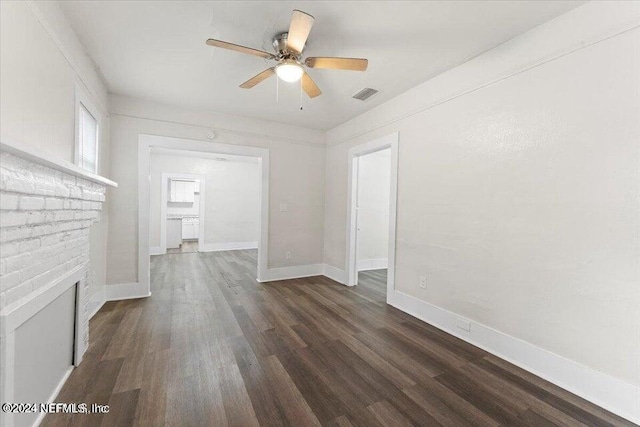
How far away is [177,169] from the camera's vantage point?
23.0 feet

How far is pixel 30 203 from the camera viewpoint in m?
1.28

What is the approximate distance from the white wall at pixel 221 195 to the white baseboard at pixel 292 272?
9.38 ft

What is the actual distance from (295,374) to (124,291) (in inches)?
111

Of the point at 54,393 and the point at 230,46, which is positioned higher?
the point at 230,46

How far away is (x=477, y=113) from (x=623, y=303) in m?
1.72

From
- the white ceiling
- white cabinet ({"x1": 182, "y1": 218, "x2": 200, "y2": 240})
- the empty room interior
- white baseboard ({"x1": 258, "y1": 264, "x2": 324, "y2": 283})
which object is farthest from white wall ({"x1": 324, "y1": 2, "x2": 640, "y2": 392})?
white cabinet ({"x1": 182, "y1": 218, "x2": 200, "y2": 240})

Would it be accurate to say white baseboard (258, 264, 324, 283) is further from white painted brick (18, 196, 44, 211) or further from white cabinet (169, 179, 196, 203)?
white cabinet (169, 179, 196, 203)

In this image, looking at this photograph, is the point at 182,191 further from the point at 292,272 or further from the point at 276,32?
the point at 276,32

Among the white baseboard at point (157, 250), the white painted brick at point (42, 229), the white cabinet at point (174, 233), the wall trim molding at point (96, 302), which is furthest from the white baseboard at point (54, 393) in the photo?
the white cabinet at point (174, 233)

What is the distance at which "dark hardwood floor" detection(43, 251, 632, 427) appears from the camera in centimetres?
153

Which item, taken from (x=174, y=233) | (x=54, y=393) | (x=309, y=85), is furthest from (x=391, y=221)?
(x=174, y=233)

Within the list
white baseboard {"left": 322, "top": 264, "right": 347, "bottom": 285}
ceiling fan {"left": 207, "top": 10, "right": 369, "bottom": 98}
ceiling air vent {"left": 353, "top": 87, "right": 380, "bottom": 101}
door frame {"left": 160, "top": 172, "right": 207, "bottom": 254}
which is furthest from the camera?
door frame {"left": 160, "top": 172, "right": 207, "bottom": 254}

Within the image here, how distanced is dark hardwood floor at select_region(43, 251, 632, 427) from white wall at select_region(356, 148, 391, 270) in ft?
7.09

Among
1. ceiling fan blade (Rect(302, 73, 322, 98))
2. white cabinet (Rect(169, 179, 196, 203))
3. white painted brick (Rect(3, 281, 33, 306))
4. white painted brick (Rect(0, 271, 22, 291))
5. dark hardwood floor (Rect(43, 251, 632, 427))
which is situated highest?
ceiling fan blade (Rect(302, 73, 322, 98))
